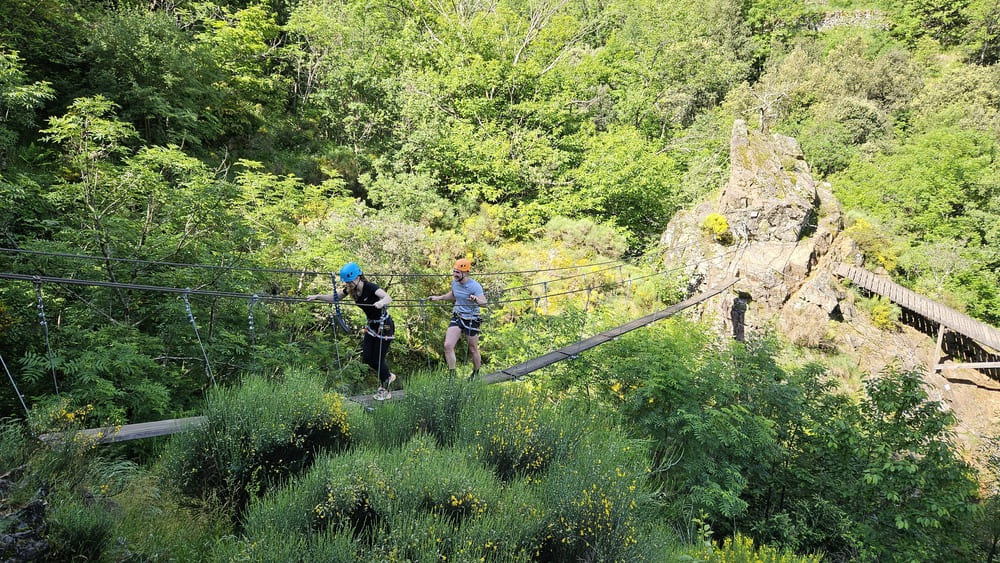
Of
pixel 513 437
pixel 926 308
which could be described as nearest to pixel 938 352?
pixel 926 308

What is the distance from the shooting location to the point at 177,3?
8.95 meters

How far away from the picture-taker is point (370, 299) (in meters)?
3.38

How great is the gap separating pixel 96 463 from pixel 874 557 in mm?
4951

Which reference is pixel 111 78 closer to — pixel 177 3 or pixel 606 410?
pixel 177 3

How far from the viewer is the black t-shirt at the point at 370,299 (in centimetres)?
Answer: 335

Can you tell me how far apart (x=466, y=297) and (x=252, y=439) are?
1922mm

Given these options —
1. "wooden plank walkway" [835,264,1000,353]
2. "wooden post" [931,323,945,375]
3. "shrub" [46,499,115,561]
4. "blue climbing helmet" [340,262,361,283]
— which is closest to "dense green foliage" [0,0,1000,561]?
"shrub" [46,499,115,561]

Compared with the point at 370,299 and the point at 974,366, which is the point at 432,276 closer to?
the point at 370,299

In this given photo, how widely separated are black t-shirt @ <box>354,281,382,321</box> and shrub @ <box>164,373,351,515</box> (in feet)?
2.75

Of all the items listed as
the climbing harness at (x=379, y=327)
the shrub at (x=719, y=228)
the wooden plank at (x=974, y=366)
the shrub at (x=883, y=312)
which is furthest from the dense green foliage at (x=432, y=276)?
the wooden plank at (x=974, y=366)

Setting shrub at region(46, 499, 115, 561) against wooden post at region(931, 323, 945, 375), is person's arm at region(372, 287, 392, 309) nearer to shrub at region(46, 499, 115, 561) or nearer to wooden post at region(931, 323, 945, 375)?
shrub at region(46, 499, 115, 561)

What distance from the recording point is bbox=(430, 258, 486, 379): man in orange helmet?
Answer: 374 centimetres

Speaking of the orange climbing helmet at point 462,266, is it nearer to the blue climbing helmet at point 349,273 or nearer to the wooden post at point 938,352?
the blue climbing helmet at point 349,273

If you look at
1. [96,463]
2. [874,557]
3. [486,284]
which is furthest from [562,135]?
[96,463]
